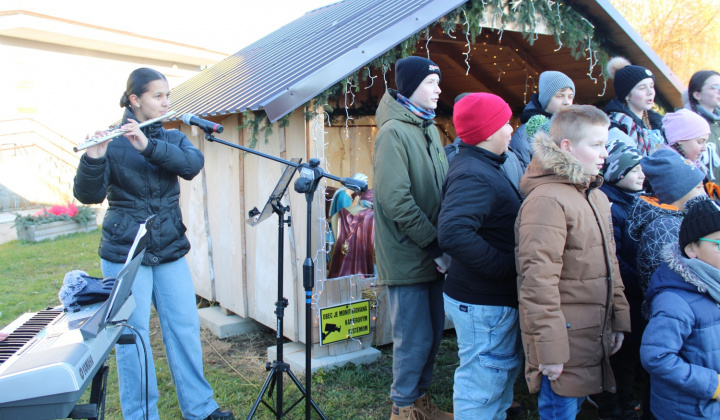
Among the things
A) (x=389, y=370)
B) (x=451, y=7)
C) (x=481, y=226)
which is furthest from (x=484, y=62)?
(x=481, y=226)

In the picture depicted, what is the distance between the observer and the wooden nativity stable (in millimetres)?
4176

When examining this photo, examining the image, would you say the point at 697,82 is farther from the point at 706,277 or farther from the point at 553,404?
the point at 553,404

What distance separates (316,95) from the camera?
3.96 meters

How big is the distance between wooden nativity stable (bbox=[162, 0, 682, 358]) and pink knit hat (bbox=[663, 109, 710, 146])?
68.5 inches

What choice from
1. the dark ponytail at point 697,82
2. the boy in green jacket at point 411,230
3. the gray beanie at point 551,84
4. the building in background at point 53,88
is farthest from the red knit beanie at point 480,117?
the building in background at point 53,88

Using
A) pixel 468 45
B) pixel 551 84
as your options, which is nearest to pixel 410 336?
pixel 551 84

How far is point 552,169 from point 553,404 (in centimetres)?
113

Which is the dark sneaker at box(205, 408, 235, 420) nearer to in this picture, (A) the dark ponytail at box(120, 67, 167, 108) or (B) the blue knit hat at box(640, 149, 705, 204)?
(A) the dark ponytail at box(120, 67, 167, 108)

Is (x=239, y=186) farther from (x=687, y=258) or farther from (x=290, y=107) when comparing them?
(x=687, y=258)

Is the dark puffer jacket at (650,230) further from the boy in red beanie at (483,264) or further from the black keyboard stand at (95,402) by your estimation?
the black keyboard stand at (95,402)

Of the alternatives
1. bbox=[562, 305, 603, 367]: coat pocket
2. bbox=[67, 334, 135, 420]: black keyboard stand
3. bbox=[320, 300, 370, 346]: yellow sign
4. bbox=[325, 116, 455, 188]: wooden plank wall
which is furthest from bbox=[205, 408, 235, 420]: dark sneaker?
bbox=[325, 116, 455, 188]: wooden plank wall

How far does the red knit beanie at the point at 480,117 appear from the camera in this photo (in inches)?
106

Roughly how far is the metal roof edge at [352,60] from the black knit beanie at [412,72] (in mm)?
762

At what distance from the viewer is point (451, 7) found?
431cm
